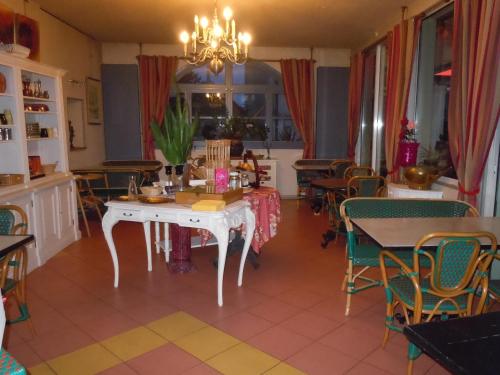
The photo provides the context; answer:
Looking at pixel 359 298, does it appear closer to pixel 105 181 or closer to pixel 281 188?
pixel 105 181

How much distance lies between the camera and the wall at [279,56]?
7043 mm

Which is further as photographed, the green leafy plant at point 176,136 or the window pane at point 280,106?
the window pane at point 280,106

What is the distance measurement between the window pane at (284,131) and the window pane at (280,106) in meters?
0.11

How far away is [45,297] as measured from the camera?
10.4 ft

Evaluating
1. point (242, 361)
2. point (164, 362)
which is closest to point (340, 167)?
point (242, 361)

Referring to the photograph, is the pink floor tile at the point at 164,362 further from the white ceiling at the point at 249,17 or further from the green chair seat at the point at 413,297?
the white ceiling at the point at 249,17

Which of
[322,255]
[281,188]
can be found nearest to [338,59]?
[281,188]

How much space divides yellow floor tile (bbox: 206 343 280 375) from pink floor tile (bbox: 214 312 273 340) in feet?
0.55

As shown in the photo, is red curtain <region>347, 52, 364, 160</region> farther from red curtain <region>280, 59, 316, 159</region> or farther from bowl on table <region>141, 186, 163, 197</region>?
bowl on table <region>141, 186, 163, 197</region>

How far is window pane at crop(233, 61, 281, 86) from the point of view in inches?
291

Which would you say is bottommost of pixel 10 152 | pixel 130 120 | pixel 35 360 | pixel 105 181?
pixel 35 360

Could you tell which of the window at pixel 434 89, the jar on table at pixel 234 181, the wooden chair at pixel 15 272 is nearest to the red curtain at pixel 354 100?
the window at pixel 434 89

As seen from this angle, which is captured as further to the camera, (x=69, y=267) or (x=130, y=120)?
(x=130, y=120)

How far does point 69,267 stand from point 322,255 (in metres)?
2.56
